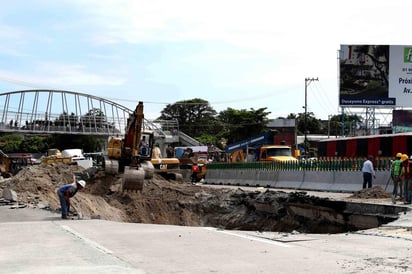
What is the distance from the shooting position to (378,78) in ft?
187

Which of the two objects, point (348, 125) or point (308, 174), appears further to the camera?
point (348, 125)

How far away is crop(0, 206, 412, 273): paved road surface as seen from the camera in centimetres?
923

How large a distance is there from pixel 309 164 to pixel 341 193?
4.96 m

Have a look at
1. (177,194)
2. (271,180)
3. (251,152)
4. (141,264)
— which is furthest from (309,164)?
(141,264)

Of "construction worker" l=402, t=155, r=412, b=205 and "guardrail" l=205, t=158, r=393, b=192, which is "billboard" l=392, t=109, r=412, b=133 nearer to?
"guardrail" l=205, t=158, r=393, b=192

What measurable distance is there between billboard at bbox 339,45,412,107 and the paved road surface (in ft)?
141

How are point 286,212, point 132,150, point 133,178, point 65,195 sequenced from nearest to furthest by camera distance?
point 65,195, point 286,212, point 133,178, point 132,150

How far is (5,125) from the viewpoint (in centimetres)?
8006

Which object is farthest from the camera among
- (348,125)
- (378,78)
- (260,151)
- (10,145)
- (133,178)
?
(10,145)

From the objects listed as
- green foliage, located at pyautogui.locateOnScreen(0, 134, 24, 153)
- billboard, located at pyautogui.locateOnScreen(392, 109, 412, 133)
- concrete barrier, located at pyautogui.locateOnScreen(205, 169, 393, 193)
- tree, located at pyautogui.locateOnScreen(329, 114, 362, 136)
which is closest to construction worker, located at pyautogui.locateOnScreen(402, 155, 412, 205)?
concrete barrier, located at pyautogui.locateOnScreen(205, 169, 393, 193)

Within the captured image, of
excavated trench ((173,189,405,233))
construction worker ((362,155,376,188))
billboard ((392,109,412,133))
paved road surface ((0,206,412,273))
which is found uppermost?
billboard ((392,109,412,133))

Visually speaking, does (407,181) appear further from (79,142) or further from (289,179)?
(79,142)

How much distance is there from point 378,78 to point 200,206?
33454mm

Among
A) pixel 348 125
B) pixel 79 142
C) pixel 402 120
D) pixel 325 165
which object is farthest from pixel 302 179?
pixel 79 142
